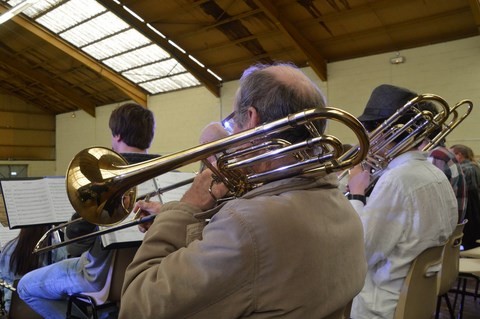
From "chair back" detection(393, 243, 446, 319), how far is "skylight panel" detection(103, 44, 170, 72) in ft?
32.0

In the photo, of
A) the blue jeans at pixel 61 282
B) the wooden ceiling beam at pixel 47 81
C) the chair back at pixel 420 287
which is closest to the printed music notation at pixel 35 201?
the blue jeans at pixel 61 282

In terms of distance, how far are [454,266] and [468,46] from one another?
6216mm

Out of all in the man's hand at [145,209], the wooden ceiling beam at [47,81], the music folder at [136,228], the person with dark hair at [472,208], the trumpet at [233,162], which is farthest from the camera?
the wooden ceiling beam at [47,81]

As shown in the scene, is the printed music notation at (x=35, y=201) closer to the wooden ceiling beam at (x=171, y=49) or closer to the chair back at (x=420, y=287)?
the chair back at (x=420, y=287)

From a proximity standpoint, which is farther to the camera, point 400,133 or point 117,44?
point 117,44

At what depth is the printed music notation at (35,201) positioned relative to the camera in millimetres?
2416

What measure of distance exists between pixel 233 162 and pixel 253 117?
0.16 meters

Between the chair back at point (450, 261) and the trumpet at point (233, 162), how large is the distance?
1387mm

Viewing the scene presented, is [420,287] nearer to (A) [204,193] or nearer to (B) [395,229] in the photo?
(B) [395,229]

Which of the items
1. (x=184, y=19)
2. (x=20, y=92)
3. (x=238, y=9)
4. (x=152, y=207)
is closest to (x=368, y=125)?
(x=152, y=207)

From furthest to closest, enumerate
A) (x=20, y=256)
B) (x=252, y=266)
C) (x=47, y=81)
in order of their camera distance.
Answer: (x=47, y=81) → (x=20, y=256) → (x=252, y=266)

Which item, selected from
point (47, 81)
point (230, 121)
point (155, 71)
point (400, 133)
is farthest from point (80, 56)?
point (230, 121)

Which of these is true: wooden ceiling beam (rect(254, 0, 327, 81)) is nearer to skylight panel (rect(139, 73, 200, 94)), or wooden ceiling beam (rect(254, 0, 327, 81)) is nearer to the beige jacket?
skylight panel (rect(139, 73, 200, 94))

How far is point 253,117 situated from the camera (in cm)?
120
